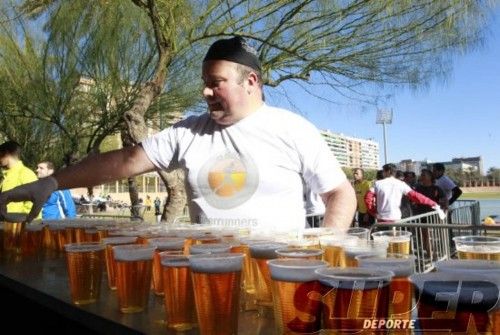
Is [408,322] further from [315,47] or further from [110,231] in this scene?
[315,47]

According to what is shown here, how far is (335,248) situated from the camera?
3.25 ft

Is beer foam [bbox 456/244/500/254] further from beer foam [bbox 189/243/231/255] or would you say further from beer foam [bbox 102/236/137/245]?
beer foam [bbox 102/236/137/245]

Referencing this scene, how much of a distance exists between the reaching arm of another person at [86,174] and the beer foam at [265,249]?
0.95m

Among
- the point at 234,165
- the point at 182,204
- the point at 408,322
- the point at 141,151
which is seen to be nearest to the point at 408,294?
the point at 408,322

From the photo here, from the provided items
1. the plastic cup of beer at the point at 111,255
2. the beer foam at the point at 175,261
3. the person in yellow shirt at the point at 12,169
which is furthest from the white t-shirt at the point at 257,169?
the person in yellow shirt at the point at 12,169

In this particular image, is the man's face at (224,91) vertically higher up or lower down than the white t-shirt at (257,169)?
higher up

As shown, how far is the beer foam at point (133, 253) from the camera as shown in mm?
987

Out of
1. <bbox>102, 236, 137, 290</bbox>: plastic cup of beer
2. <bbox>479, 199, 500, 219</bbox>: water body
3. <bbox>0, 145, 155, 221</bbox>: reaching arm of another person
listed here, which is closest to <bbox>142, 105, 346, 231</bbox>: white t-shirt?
<bbox>0, 145, 155, 221</bbox>: reaching arm of another person

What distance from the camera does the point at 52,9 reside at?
5586 millimetres

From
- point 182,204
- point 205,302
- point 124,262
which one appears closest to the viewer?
point 205,302

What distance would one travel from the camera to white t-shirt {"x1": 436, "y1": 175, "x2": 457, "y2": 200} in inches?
280

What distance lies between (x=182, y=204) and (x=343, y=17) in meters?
2.82

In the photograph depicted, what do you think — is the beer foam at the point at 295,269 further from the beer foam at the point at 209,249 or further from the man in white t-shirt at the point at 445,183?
the man in white t-shirt at the point at 445,183

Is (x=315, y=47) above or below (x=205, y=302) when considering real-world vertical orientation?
above
